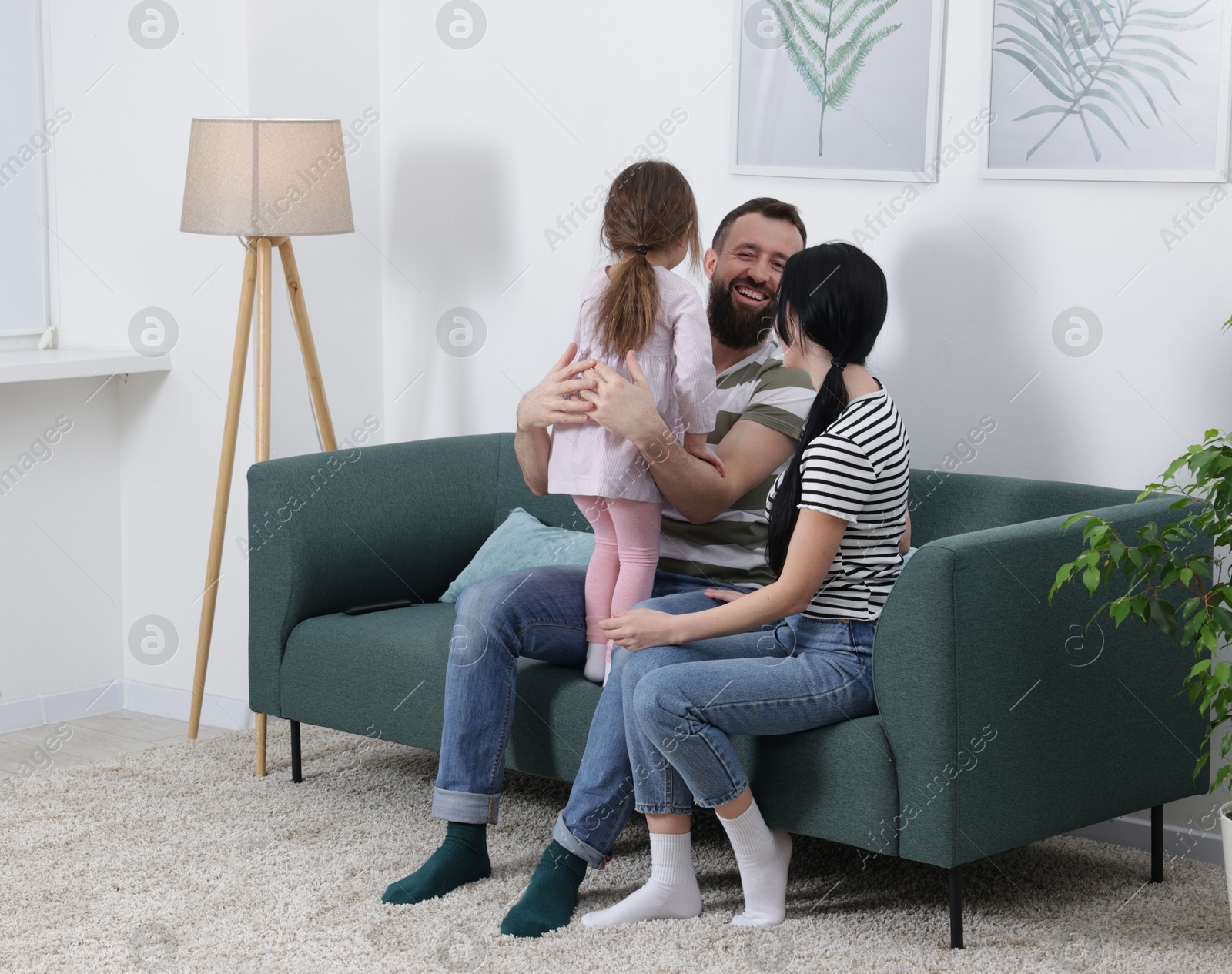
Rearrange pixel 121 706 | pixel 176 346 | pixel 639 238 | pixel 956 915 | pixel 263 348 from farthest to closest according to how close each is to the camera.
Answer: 1. pixel 121 706
2. pixel 176 346
3. pixel 263 348
4. pixel 639 238
5. pixel 956 915

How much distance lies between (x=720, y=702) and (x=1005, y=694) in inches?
17.3

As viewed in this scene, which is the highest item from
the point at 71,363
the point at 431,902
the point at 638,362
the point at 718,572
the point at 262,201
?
the point at 262,201

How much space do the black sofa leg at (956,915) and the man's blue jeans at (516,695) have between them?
0.54m

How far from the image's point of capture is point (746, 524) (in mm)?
2725

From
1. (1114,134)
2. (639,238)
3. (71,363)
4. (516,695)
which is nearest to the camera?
(639,238)

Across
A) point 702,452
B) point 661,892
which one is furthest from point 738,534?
point 661,892

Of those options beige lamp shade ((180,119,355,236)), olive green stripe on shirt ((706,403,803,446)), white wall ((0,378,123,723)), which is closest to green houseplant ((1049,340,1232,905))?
olive green stripe on shirt ((706,403,803,446))

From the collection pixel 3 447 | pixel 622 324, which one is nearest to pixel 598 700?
pixel 622 324

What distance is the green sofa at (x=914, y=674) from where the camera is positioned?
7.29ft

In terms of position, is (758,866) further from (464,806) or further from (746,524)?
(746,524)

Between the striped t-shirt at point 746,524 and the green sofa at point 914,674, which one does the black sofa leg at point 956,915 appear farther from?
the striped t-shirt at point 746,524

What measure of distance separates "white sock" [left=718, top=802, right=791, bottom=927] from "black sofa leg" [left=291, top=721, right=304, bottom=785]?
119 centimetres

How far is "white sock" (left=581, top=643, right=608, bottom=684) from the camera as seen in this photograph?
8.66ft

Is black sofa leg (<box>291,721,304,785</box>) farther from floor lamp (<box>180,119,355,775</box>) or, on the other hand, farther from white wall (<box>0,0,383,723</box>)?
white wall (<box>0,0,383,723</box>)
